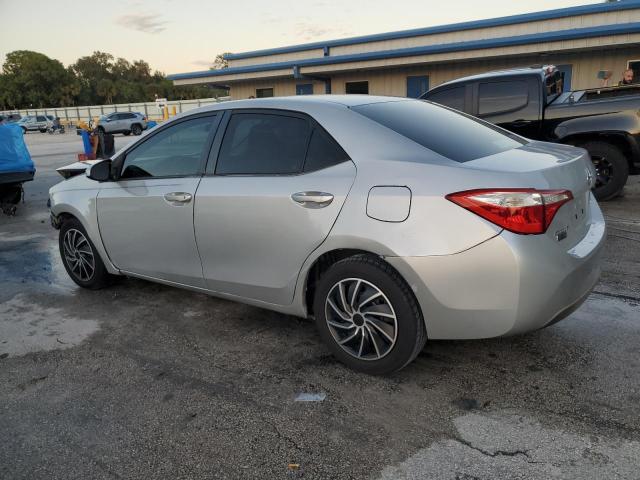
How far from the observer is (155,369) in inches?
134

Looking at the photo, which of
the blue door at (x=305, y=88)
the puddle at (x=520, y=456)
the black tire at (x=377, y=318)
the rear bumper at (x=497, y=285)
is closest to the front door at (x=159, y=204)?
the black tire at (x=377, y=318)

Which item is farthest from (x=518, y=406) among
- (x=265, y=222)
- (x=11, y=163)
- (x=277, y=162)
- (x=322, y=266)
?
(x=11, y=163)

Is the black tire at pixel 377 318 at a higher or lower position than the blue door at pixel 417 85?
lower

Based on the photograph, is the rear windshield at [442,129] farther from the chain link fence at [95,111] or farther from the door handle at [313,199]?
the chain link fence at [95,111]

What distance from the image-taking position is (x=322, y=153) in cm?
320

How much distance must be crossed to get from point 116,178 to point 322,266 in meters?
2.13

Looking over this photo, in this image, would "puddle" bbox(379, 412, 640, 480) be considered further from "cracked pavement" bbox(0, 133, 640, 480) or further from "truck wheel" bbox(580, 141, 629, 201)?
"truck wheel" bbox(580, 141, 629, 201)

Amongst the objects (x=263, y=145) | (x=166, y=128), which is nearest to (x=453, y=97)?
(x=166, y=128)

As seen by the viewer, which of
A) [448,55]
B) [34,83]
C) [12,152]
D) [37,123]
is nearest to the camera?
[12,152]

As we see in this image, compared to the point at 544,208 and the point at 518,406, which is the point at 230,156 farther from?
the point at 518,406

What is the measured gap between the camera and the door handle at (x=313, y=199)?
10.00 ft

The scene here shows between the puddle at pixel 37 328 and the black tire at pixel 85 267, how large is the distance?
417mm

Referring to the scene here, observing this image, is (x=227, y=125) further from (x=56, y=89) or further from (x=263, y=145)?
(x=56, y=89)

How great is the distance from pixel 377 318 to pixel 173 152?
7.01ft
